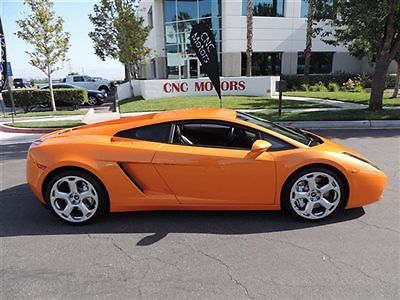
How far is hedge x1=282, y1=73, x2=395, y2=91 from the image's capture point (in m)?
23.8

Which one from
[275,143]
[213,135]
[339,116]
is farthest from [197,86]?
[275,143]

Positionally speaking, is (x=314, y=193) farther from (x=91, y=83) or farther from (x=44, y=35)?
(x=91, y=83)

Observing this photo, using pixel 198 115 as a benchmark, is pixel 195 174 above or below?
below

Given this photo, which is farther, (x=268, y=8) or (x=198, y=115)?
(x=268, y=8)

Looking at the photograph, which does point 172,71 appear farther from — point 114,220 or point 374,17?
point 114,220

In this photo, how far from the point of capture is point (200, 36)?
29.6ft

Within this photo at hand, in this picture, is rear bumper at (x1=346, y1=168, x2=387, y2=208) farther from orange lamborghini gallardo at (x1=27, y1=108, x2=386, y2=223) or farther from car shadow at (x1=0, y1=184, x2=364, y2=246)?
car shadow at (x1=0, y1=184, x2=364, y2=246)

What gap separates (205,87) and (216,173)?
15.1 meters

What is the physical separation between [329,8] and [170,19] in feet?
62.3

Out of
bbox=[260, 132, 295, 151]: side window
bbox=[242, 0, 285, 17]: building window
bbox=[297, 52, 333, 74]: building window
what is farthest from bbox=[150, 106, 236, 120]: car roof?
bbox=[297, 52, 333, 74]: building window

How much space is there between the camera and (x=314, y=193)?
349cm

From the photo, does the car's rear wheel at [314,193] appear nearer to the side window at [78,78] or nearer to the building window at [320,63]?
the building window at [320,63]

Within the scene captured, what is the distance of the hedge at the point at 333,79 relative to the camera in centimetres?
2380

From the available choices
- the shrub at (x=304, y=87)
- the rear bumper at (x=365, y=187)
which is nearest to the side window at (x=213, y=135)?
the rear bumper at (x=365, y=187)
